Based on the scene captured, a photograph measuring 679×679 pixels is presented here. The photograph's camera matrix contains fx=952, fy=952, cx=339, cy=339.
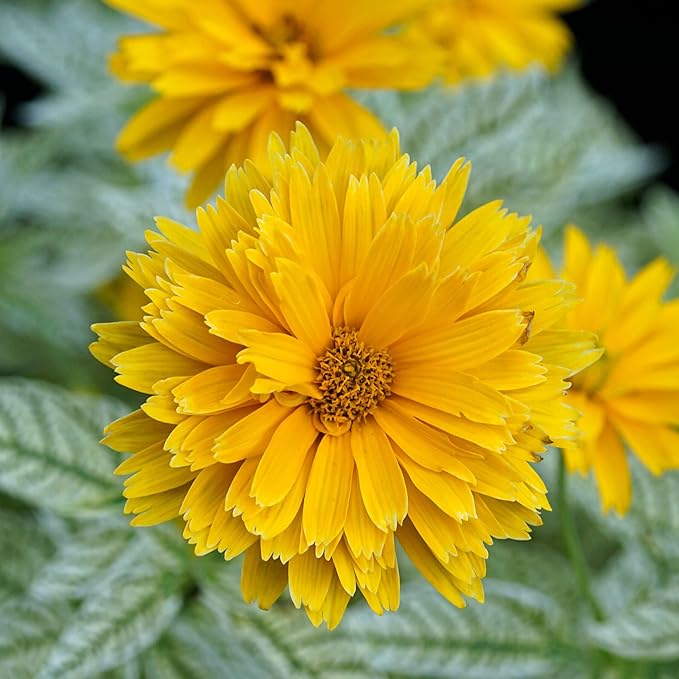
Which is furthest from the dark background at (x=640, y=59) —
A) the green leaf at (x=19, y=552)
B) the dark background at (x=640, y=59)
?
the green leaf at (x=19, y=552)

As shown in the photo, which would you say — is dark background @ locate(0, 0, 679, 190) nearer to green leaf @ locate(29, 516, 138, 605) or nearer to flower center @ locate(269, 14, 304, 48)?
flower center @ locate(269, 14, 304, 48)

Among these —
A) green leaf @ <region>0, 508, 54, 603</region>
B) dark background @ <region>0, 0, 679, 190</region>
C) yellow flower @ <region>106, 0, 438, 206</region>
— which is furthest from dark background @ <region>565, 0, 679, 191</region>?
green leaf @ <region>0, 508, 54, 603</region>

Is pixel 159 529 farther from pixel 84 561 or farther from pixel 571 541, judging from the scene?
pixel 571 541

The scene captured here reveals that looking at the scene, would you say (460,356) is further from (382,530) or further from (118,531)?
(118,531)

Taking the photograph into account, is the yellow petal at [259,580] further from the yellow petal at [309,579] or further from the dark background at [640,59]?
the dark background at [640,59]

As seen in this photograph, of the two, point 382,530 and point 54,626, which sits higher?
point 382,530

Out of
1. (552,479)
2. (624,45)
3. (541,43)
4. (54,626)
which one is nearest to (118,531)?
(54,626)
